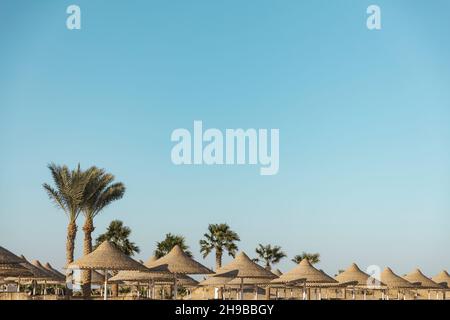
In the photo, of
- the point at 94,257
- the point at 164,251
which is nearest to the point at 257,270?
the point at 94,257

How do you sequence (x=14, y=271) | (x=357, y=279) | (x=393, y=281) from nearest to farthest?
(x=14, y=271), (x=357, y=279), (x=393, y=281)

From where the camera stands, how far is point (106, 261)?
32938 mm

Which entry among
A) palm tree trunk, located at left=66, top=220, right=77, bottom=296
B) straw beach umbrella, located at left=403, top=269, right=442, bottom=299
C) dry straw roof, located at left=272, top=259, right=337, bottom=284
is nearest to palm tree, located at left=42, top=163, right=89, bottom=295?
palm tree trunk, located at left=66, top=220, right=77, bottom=296

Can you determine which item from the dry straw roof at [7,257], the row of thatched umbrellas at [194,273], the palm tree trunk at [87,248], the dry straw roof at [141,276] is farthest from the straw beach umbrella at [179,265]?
the dry straw roof at [7,257]

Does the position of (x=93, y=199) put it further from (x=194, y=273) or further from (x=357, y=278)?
(x=357, y=278)

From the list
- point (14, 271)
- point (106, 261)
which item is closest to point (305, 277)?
point (106, 261)

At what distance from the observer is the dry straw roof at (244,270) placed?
126 feet

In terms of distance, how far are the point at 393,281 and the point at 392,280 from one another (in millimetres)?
120

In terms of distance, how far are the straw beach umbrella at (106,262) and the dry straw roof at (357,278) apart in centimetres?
1798

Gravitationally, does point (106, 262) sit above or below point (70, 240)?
below
